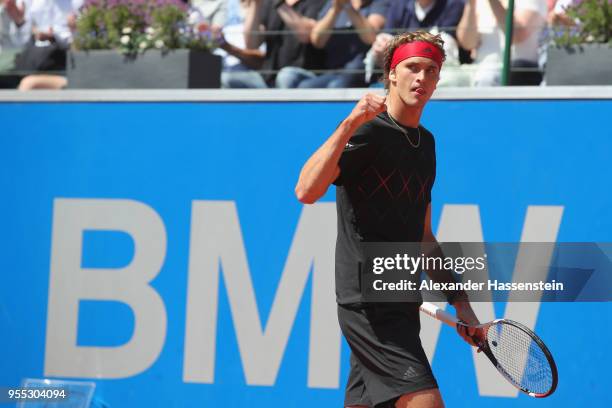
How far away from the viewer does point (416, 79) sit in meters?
4.26

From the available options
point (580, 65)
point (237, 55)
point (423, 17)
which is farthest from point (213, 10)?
point (580, 65)

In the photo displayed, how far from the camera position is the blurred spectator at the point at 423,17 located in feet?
21.3

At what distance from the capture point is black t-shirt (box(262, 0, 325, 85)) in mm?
6711

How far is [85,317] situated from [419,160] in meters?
2.63


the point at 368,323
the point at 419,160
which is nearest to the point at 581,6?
the point at 419,160

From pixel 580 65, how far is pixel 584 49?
9 cm

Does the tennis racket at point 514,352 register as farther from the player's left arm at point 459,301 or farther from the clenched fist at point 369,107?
the clenched fist at point 369,107

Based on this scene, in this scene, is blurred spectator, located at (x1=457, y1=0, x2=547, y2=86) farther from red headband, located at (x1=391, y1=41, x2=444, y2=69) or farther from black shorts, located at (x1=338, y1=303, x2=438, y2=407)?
black shorts, located at (x1=338, y1=303, x2=438, y2=407)

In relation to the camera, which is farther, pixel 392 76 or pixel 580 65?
pixel 580 65

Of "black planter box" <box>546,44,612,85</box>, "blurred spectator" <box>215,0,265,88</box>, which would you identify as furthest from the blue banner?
"blurred spectator" <box>215,0,265,88</box>

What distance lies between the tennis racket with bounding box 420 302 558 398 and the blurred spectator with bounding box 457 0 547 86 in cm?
214

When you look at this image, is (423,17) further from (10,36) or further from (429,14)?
(10,36)

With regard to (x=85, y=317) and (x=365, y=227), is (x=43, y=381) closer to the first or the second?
(x=85, y=317)

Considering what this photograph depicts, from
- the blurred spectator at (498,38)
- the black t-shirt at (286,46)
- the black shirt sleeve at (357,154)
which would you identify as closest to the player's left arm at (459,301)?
the black shirt sleeve at (357,154)
